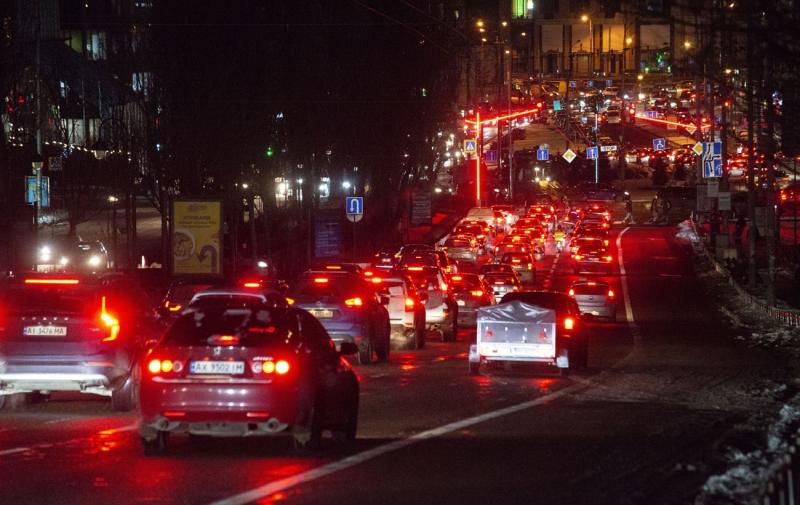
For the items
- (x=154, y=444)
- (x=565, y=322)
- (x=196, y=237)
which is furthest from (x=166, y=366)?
(x=196, y=237)

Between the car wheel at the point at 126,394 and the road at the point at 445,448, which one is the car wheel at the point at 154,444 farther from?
the car wheel at the point at 126,394

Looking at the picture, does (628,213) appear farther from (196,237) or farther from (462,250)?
(196,237)

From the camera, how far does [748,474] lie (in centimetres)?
1200

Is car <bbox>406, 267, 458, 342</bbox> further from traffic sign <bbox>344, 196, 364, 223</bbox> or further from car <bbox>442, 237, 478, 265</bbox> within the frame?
car <bbox>442, 237, 478, 265</bbox>

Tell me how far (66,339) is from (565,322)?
10.6 meters

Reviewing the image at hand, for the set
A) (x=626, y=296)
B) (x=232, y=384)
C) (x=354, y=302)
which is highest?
(x=232, y=384)

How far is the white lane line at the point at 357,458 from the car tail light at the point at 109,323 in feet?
14.7

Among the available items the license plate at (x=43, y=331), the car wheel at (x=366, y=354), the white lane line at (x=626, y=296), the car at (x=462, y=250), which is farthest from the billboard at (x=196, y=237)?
the car at (x=462, y=250)

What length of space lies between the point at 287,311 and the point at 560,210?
301ft

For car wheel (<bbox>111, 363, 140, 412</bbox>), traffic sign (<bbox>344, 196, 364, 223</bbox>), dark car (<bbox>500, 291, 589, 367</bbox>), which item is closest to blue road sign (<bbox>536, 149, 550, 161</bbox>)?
traffic sign (<bbox>344, 196, 364, 223</bbox>)

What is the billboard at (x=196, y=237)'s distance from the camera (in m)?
35.9

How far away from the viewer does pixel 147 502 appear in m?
10.7

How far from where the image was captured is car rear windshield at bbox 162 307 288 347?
43.8ft

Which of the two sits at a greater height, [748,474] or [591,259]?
[748,474]
